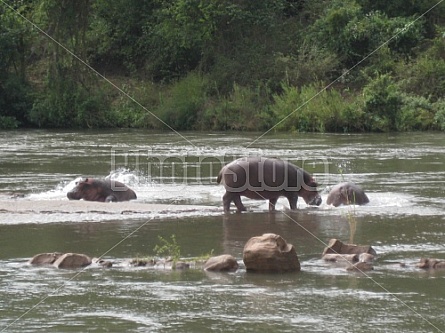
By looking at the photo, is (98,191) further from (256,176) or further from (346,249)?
(346,249)

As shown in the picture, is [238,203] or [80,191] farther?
[80,191]

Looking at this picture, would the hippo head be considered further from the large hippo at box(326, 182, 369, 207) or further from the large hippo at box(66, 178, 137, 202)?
the large hippo at box(326, 182, 369, 207)

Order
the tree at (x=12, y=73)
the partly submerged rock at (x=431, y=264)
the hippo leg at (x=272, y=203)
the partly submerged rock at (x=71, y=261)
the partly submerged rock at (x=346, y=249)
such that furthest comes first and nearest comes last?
the tree at (x=12, y=73), the hippo leg at (x=272, y=203), the partly submerged rock at (x=346, y=249), the partly submerged rock at (x=71, y=261), the partly submerged rock at (x=431, y=264)

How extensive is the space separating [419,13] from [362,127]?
27.8 ft

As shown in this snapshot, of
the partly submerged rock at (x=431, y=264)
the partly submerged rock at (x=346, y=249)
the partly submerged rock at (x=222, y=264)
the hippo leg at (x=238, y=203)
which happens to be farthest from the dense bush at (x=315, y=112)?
the partly submerged rock at (x=222, y=264)

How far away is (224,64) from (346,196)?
79.8 feet

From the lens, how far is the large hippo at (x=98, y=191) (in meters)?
15.6

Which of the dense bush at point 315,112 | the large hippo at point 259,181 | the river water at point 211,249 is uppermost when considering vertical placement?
the dense bush at point 315,112

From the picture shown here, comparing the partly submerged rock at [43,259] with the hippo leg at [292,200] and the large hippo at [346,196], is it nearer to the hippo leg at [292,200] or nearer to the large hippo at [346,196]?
the hippo leg at [292,200]

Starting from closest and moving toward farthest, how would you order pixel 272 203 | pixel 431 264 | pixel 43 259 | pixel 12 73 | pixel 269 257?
1. pixel 269 257
2. pixel 431 264
3. pixel 43 259
4. pixel 272 203
5. pixel 12 73

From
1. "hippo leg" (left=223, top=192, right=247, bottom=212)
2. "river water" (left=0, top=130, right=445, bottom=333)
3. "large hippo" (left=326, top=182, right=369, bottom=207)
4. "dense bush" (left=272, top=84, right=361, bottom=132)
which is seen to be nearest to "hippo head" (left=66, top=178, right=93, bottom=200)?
"river water" (left=0, top=130, right=445, bottom=333)

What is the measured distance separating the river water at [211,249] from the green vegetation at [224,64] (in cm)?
1254

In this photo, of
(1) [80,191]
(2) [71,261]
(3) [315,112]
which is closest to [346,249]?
(2) [71,261]

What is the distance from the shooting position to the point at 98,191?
1565 centimetres
